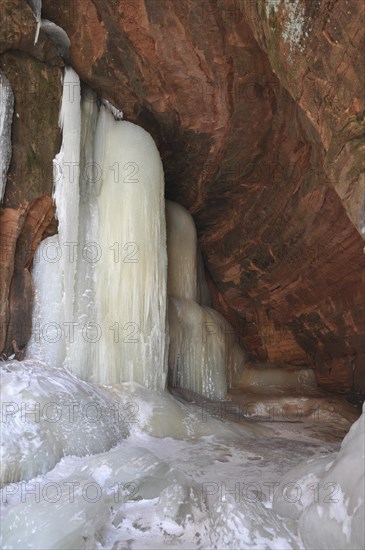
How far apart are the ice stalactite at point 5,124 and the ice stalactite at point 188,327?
331cm

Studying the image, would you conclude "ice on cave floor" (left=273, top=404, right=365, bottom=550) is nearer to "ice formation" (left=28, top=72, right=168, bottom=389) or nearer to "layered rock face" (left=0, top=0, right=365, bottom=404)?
"layered rock face" (left=0, top=0, right=365, bottom=404)

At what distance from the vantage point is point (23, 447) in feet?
11.0

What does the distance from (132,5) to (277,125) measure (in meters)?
2.62

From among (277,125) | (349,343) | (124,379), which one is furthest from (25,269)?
(349,343)

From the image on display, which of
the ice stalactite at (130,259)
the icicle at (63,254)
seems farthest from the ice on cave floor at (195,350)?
the icicle at (63,254)

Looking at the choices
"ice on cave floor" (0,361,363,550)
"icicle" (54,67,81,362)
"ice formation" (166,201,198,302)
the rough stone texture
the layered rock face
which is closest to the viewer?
"ice on cave floor" (0,361,363,550)

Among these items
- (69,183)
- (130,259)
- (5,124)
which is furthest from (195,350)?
(5,124)

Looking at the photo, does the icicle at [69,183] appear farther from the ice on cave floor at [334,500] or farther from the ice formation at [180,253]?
the ice on cave floor at [334,500]

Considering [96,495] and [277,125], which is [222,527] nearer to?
[96,495]

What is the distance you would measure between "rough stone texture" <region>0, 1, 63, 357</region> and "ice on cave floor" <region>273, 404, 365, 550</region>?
4047mm

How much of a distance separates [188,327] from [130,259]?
210cm

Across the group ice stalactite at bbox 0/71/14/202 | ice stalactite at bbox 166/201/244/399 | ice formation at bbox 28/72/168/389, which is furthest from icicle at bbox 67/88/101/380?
ice stalactite at bbox 166/201/244/399

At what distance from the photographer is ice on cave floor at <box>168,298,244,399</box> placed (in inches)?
297

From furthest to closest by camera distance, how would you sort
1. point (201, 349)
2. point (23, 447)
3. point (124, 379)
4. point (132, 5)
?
point (201, 349) → point (124, 379) → point (132, 5) → point (23, 447)
